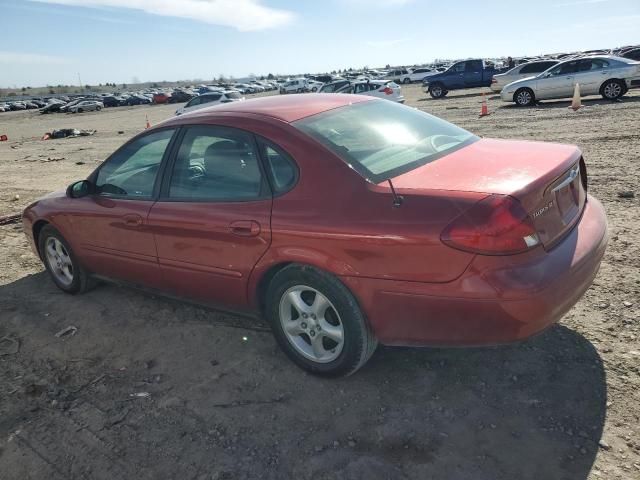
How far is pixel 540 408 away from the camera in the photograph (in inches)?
109

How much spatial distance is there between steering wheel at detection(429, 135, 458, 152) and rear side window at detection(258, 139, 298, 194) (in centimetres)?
95

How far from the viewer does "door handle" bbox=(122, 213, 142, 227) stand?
12.7 feet

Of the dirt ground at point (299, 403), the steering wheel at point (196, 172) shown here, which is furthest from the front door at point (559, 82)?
the steering wheel at point (196, 172)

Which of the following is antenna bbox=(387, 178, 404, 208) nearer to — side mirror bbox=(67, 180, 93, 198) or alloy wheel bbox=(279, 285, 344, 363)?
alloy wheel bbox=(279, 285, 344, 363)

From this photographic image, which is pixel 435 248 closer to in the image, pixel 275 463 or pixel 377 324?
pixel 377 324

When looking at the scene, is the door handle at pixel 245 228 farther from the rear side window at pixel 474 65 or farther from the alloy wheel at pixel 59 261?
the rear side window at pixel 474 65

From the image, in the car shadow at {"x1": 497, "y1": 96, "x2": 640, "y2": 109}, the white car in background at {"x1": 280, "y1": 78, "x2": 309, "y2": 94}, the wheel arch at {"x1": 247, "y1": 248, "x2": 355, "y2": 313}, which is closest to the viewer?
the wheel arch at {"x1": 247, "y1": 248, "x2": 355, "y2": 313}

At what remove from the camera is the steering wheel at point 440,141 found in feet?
11.0

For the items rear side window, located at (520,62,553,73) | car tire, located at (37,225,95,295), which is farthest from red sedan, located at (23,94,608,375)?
rear side window, located at (520,62,553,73)

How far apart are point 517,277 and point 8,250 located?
20.5ft

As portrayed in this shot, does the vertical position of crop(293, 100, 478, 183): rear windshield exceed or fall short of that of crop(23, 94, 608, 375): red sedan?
it exceeds it

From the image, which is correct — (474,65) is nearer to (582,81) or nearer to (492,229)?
(582,81)

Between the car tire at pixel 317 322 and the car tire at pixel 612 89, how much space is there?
17.5 meters

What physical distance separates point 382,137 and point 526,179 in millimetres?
976
